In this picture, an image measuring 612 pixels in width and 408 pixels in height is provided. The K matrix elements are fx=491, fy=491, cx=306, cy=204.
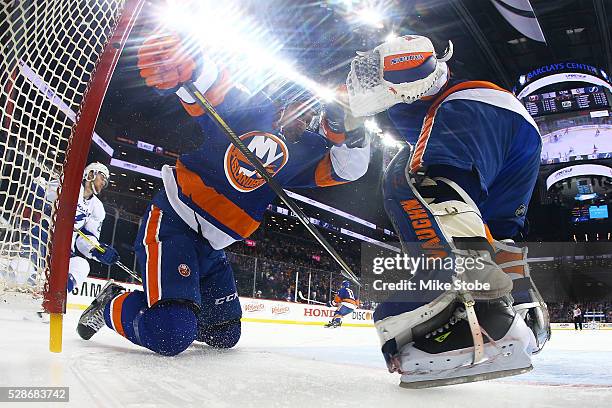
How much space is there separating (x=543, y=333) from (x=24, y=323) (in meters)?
1.98

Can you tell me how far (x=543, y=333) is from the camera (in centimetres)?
112

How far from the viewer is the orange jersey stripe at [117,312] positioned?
145 centimetres

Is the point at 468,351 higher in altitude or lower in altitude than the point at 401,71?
lower

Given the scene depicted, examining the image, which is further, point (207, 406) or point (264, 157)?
point (264, 157)

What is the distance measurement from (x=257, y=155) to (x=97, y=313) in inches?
29.4

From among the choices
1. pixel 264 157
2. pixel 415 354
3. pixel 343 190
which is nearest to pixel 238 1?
pixel 264 157

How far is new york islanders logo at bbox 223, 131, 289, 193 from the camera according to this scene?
154 cm

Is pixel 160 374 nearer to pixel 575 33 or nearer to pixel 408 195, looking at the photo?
pixel 408 195

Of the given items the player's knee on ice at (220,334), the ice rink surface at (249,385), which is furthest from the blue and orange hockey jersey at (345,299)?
the ice rink surface at (249,385)

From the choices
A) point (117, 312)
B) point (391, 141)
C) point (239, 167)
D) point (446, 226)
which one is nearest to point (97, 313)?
point (117, 312)

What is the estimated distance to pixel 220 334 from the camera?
67.6 inches

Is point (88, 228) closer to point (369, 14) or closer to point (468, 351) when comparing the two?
point (468, 351)

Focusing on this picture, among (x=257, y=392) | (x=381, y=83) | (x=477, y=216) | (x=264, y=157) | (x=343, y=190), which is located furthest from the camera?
(x=343, y=190)

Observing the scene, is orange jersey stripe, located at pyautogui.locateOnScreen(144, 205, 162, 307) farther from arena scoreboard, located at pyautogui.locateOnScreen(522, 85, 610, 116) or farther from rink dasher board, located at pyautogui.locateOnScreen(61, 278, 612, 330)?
arena scoreboard, located at pyautogui.locateOnScreen(522, 85, 610, 116)
